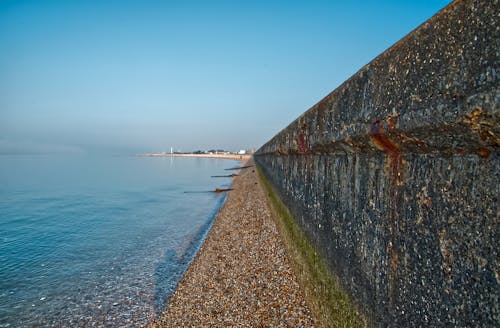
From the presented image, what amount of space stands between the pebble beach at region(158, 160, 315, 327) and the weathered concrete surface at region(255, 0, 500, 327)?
6.46 feet

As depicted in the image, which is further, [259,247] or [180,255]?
[180,255]

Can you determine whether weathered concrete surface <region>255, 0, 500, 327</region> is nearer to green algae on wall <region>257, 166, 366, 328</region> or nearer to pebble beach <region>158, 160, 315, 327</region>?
green algae on wall <region>257, 166, 366, 328</region>

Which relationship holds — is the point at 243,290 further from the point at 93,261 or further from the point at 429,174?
the point at 93,261

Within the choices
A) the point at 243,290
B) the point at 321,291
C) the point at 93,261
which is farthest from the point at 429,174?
the point at 93,261

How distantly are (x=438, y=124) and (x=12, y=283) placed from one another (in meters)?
9.51

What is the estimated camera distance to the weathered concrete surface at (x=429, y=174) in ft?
2.61

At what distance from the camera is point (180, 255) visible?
27.6 feet

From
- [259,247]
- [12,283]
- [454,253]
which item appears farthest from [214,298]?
[12,283]

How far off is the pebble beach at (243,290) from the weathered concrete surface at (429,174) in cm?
197

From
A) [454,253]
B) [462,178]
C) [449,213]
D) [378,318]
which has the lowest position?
[378,318]

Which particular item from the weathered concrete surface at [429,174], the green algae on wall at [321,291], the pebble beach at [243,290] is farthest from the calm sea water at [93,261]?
the weathered concrete surface at [429,174]

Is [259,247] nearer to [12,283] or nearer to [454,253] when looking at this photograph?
[454,253]

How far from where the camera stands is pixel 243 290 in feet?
14.3

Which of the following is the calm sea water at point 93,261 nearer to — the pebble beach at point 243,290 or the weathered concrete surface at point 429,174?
the pebble beach at point 243,290
